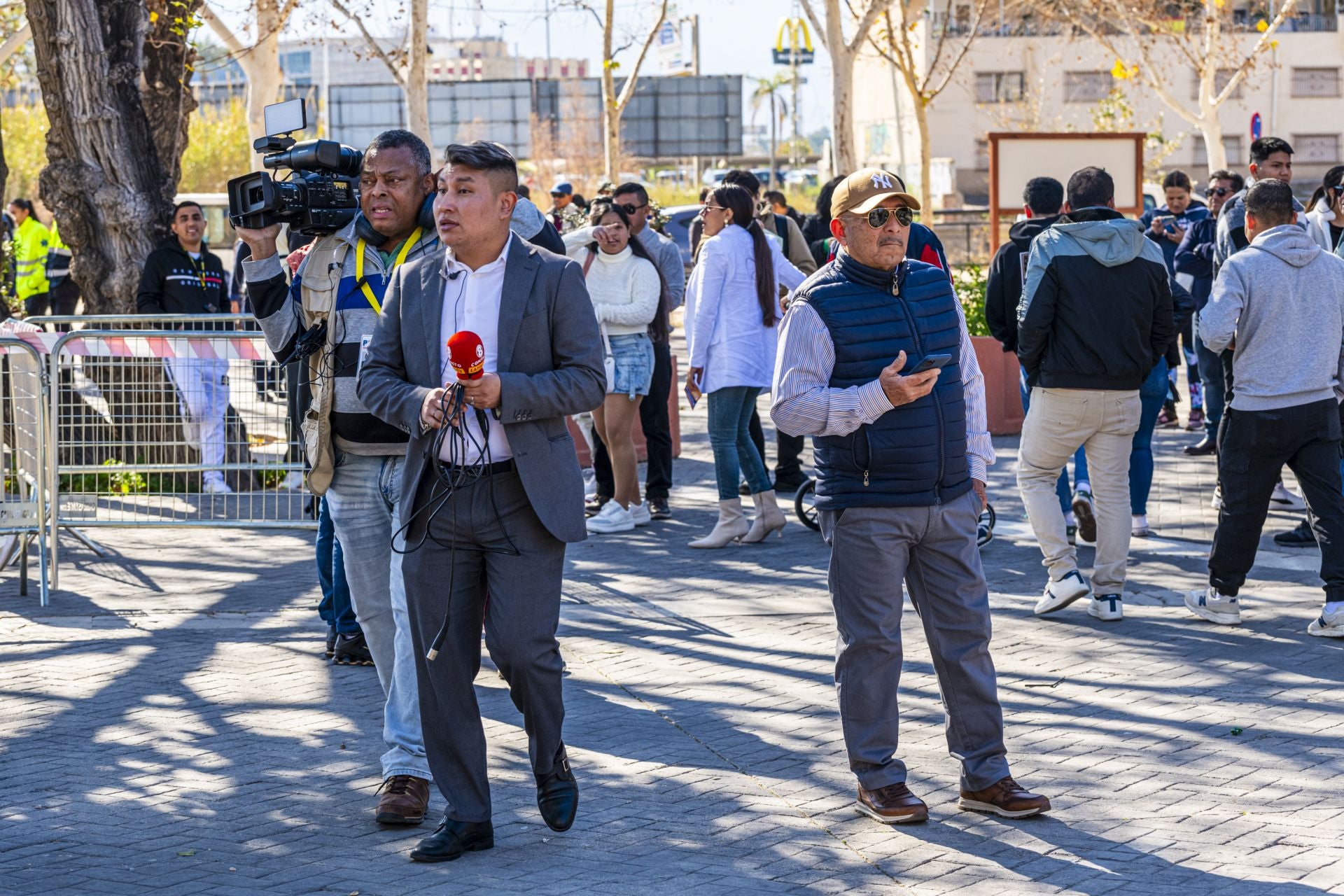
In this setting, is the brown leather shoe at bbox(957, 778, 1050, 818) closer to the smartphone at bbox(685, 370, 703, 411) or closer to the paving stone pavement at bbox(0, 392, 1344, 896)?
the paving stone pavement at bbox(0, 392, 1344, 896)

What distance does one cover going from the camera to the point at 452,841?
4.71 metres

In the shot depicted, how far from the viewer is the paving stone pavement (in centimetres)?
465

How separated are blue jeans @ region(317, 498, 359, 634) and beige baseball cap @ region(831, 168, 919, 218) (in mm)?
2735

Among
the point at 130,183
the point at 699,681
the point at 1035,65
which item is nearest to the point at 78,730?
the point at 699,681

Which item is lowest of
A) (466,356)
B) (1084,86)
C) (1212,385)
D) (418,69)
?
(1212,385)

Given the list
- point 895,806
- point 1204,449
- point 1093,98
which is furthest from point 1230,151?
point 895,806

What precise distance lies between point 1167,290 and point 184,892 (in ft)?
16.2

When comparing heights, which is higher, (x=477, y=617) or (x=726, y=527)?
(x=477, y=617)

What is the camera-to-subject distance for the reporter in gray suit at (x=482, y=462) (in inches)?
180

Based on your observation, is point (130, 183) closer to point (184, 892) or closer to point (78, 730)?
point (78, 730)

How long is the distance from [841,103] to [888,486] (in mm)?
20218

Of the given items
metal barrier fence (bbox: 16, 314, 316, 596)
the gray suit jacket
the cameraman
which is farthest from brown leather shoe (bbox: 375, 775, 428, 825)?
metal barrier fence (bbox: 16, 314, 316, 596)

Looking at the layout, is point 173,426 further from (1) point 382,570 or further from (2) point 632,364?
(1) point 382,570

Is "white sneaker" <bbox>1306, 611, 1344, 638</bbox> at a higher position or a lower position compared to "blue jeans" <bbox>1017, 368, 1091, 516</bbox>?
lower
